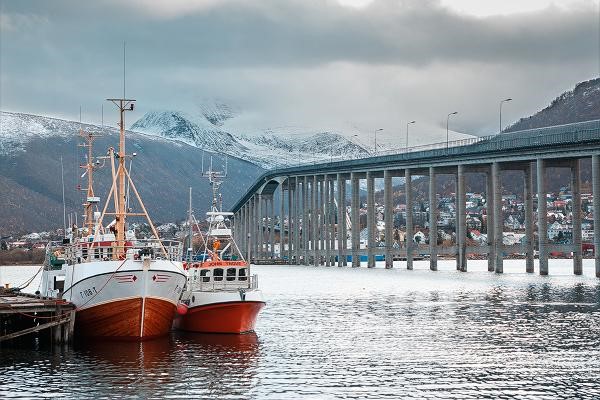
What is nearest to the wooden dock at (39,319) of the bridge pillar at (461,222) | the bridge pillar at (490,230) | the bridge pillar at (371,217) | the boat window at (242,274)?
the boat window at (242,274)

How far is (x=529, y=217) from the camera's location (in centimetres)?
14250

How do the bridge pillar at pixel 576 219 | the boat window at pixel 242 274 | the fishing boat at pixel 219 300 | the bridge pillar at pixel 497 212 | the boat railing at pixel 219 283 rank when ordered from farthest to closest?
the bridge pillar at pixel 497 212 → the bridge pillar at pixel 576 219 → the boat window at pixel 242 274 → the boat railing at pixel 219 283 → the fishing boat at pixel 219 300

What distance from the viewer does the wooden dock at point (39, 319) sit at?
56.2m

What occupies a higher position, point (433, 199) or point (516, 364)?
point (433, 199)

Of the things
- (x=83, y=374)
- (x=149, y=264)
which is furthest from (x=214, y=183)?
(x=83, y=374)

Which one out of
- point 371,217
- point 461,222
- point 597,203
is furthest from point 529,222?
point 371,217

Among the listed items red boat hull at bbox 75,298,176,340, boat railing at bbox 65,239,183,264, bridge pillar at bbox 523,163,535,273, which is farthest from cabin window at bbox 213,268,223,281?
bridge pillar at bbox 523,163,535,273

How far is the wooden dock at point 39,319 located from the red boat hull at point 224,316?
28.0 ft

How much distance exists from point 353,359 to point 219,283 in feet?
47.8

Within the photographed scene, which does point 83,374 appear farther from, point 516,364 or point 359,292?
point 359,292

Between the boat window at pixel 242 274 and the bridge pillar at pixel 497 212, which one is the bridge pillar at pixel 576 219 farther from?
the boat window at pixel 242 274

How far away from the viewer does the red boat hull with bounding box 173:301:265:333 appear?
2473 inches

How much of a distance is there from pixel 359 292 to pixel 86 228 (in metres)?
40.7

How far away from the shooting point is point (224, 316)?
2482 inches
